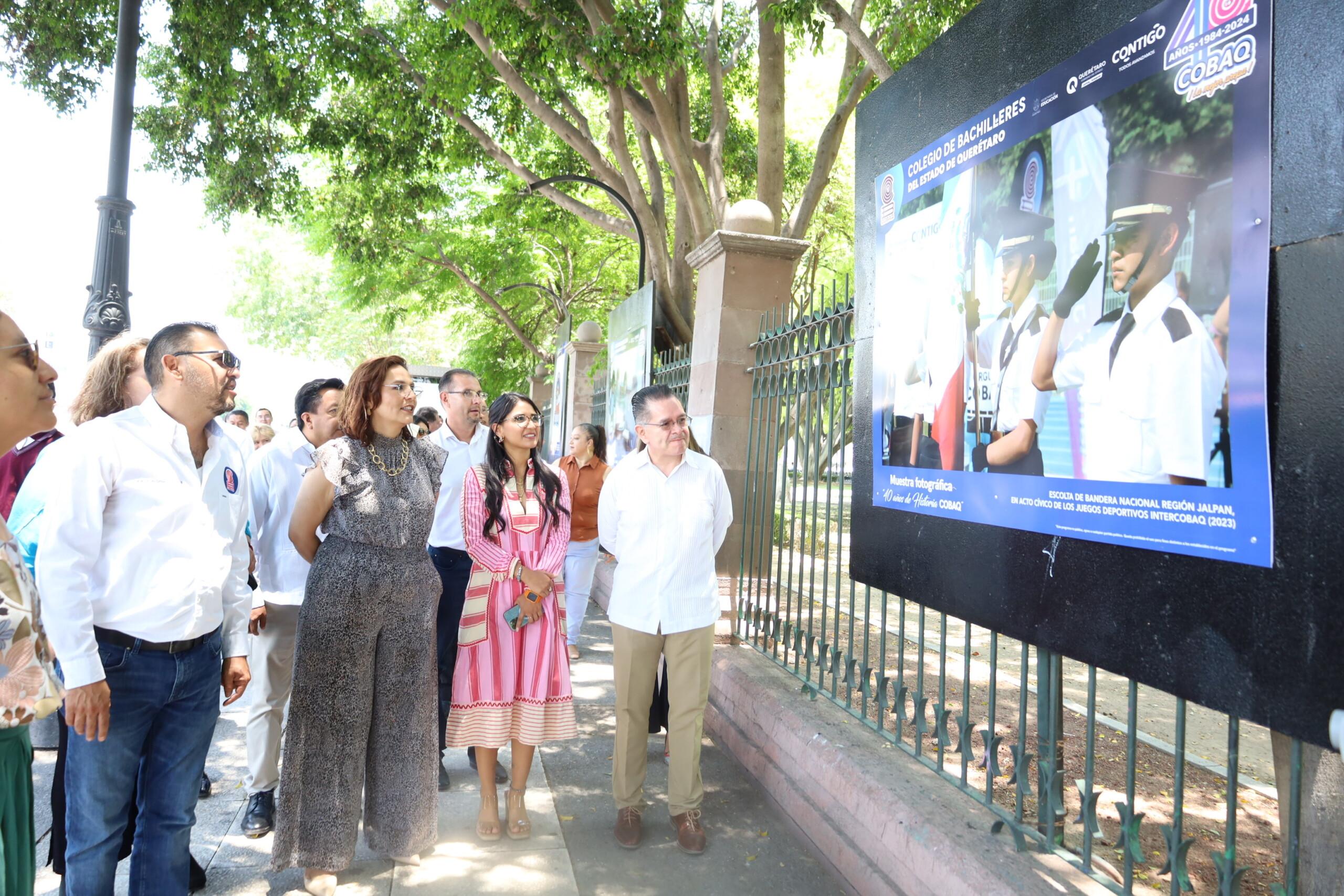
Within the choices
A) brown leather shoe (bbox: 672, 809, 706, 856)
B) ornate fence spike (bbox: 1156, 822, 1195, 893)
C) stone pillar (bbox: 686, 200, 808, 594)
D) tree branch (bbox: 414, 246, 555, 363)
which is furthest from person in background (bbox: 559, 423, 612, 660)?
tree branch (bbox: 414, 246, 555, 363)

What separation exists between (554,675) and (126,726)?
71.9 inches

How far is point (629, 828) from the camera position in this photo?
3975 millimetres

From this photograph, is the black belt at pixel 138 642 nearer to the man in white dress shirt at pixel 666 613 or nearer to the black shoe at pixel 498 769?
the man in white dress shirt at pixel 666 613

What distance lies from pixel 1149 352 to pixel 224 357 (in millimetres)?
2877

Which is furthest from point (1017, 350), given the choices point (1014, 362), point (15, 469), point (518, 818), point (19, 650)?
point (15, 469)

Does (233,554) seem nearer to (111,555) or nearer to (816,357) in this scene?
(111,555)

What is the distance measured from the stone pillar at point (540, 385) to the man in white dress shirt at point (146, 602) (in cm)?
1871

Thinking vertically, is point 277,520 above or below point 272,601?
above

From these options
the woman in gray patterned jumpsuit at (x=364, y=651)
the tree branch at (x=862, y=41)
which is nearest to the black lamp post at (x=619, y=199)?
the tree branch at (x=862, y=41)

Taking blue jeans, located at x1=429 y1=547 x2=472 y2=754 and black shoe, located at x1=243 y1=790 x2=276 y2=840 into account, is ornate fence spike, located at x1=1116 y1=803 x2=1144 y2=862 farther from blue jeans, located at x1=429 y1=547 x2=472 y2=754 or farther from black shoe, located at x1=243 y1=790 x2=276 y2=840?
black shoe, located at x1=243 y1=790 x2=276 y2=840

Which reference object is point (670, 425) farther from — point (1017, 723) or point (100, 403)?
point (1017, 723)

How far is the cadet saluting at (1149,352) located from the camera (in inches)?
89.0

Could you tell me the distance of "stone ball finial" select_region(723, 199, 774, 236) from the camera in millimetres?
6078

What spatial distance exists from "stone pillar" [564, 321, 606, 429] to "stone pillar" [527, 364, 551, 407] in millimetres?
8659
